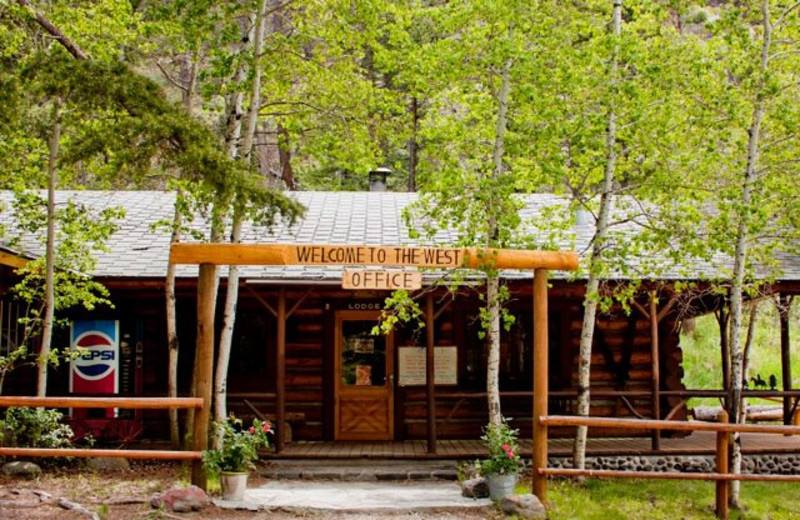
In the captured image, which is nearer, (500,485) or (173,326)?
(500,485)

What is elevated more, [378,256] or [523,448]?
[378,256]

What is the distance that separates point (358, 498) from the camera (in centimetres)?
852

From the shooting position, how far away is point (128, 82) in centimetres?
744

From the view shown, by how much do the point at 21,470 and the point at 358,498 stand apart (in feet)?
13.7

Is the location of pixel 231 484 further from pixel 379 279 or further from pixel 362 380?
pixel 362 380

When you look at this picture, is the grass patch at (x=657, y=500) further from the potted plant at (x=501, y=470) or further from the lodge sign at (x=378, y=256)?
the lodge sign at (x=378, y=256)

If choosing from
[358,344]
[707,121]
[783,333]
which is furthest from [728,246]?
[358,344]

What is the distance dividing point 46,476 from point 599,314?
8489mm

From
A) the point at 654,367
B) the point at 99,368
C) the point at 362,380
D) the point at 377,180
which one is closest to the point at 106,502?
the point at 99,368

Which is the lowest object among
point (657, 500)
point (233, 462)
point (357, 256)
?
point (657, 500)

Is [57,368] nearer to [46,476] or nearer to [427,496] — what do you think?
[46,476]

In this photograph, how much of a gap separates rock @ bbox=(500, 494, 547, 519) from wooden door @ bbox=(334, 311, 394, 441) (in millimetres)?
5245

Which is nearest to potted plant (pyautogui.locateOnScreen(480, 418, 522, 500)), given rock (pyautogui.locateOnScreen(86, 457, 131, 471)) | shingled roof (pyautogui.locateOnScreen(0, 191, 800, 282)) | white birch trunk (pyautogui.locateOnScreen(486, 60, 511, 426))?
white birch trunk (pyautogui.locateOnScreen(486, 60, 511, 426))

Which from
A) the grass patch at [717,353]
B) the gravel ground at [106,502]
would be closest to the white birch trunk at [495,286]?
the gravel ground at [106,502]
